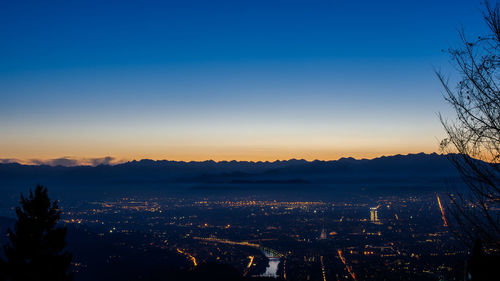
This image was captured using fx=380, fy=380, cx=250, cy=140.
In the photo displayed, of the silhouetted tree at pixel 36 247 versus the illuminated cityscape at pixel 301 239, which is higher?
the silhouetted tree at pixel 36 247

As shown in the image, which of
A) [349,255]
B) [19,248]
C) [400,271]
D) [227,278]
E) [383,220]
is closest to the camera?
[19,248]

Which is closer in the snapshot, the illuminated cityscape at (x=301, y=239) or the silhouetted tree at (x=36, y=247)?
the silhouetted tree at (x=36, y=247)

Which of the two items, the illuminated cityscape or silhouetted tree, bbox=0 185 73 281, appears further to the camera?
the illuminated cityscape

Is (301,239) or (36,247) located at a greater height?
(36,247)

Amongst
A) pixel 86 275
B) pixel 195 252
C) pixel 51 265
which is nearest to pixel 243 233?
pixel 195 252

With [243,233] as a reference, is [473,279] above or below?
above

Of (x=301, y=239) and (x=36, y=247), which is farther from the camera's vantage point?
(x=301, y=239)

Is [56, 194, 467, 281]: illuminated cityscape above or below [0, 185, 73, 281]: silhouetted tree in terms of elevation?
below

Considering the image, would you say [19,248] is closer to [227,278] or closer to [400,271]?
[227,278]
